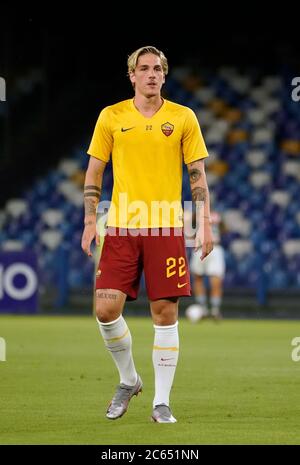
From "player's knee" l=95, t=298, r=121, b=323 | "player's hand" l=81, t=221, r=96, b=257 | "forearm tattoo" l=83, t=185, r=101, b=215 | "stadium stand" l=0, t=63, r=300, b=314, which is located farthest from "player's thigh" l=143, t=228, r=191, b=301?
"stadium stand" l=0, t=63, r=300, b=314

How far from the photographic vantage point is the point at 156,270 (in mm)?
7359

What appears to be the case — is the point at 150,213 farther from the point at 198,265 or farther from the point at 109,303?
the point at 198,265

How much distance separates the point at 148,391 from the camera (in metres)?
9.18

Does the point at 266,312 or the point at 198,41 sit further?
the point at 198,41

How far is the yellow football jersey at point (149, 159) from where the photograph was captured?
7336 mm

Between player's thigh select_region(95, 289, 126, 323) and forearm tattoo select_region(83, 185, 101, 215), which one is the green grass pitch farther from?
forearm tattoo select_region(83, 185, 101, 215)

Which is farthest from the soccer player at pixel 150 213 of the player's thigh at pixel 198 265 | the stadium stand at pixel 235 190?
the stadium stand at pixel 235 190

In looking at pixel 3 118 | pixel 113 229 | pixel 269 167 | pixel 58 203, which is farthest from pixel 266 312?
pixel 113 229

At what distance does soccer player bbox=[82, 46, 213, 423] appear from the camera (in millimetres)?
7336

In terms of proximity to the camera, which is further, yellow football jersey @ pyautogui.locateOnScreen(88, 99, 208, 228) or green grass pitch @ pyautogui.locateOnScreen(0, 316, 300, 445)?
yellow football jersey @ pyautogui.locateOnScreen(88, 99, 208, 228)

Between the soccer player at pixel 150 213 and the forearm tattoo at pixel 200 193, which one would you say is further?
the forearm tattoo at pixel 200 193

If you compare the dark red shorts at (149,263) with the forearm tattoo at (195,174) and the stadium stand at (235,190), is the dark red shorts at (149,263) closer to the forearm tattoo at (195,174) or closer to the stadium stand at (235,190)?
the forearm tattoo at (195,174)

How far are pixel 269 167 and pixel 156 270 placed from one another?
1775cm
